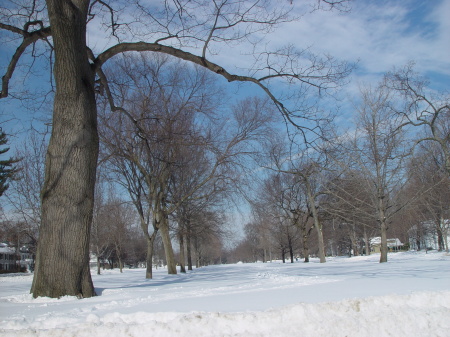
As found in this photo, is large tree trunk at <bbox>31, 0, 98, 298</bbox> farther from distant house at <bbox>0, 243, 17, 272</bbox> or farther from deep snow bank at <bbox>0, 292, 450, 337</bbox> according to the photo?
distant house at <bbox>0, 243, 17, 272</bbox>

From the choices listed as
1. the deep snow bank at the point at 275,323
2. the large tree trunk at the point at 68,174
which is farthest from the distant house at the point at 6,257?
the deep snow bank at the point at 275,323

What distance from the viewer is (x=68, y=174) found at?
755 centimetres

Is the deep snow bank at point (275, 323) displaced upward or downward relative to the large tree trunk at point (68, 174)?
downward

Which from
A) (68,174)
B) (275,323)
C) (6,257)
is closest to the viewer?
(275,323)

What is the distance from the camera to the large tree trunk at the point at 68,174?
24.2 feet

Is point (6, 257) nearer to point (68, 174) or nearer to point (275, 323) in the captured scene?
point (68, 174)

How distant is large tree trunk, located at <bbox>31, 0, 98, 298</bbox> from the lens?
7.39 m

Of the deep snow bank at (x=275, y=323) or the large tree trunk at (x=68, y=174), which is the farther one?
the large tree trunk at (x=68, y=174)

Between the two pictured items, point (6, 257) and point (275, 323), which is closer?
point (275, 323)

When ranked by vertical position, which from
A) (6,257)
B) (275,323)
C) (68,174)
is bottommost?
(6,257)

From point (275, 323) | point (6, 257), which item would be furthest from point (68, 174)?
point (6, 257)

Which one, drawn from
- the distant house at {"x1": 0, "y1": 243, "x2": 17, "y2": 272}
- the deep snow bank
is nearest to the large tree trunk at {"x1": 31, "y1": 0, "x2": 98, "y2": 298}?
the deep snow bank

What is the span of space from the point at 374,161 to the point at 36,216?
26.0m

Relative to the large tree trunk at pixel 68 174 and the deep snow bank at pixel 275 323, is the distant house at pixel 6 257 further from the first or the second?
the deep snow bank at pixel 275 323
